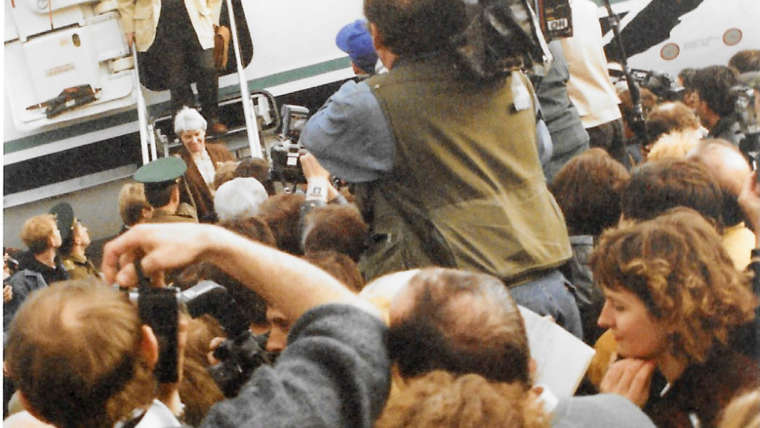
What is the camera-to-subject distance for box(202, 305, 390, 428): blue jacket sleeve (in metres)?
0.82

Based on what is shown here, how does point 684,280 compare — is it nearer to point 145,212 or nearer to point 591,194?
point 591,194

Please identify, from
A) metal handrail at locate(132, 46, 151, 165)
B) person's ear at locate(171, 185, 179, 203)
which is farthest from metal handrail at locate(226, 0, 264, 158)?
person's ear at locate(171, 185, 179, 203)

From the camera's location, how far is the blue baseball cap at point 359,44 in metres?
2.24

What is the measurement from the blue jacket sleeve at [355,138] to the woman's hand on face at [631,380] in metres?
0.54

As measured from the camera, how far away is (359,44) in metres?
2.25

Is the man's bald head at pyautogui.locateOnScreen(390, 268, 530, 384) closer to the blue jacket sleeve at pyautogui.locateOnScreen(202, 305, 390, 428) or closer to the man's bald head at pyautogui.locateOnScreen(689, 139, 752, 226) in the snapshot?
the blue jacket sleeve at pyautogui.locateOnScreen(202, 305, 390, 428)

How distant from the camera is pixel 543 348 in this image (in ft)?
3.88

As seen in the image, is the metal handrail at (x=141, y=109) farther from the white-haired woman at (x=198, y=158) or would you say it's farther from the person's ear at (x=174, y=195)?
the person's ear at (x=174, y=195)

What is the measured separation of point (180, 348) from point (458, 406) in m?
0.35

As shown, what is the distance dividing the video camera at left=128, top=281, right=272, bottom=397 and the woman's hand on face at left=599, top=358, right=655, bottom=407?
23.5 inches

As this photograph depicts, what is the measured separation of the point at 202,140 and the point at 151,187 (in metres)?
0.88

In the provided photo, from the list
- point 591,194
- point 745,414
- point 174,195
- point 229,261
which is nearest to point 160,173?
point 174,195

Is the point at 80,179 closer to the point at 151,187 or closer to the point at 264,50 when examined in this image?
the point at 264,50

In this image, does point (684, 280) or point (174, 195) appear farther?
point (174, 195)
